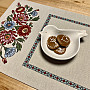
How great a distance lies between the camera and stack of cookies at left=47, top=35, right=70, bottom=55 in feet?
1.71

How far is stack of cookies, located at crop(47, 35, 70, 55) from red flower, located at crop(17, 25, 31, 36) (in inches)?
6.3

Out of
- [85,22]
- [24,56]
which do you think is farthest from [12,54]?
[85,22]

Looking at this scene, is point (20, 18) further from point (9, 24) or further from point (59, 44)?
point (59, 44)

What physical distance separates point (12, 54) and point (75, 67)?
0.31m

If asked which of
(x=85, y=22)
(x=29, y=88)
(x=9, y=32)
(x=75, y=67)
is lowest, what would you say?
(x=29, y=88)

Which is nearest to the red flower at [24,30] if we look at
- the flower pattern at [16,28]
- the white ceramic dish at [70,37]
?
the flower pattern at [16,28]

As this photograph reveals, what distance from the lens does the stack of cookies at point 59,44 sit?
0.52m

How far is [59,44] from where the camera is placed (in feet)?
1.75

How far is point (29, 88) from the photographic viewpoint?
477 millimetres

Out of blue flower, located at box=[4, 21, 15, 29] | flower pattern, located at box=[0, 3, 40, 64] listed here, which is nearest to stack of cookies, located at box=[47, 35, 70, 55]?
flower pattern, located at box=[0, 3, 40, 64]

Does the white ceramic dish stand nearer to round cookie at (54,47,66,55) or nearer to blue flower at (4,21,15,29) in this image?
round cookie at (54,47,66,55)

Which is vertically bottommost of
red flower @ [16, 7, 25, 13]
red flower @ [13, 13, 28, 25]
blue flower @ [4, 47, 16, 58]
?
blue flower @ [4, 47, 16, 58]

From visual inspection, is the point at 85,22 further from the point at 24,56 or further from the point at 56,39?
the point at 24,56

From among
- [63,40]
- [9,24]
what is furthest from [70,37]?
[9,24]
